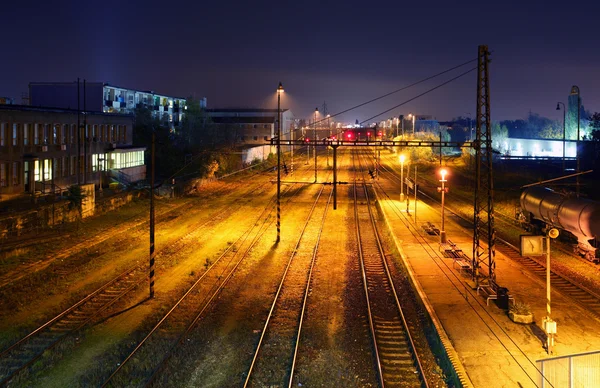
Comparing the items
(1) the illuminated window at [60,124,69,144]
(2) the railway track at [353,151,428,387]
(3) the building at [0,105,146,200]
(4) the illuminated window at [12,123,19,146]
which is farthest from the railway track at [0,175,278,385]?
(1) the illuminated window at [60,124,69,144]

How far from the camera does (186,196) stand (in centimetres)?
4906

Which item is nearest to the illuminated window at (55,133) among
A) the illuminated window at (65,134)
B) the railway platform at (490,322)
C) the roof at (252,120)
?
the illuminated window at (65,134)

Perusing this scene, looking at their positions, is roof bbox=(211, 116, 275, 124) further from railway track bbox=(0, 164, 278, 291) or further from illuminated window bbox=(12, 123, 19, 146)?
illuminated window bbox=(12, 123, 19, 146)

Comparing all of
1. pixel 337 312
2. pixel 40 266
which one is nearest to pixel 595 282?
pixel 337 312

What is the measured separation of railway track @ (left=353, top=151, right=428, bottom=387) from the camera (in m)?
12.5

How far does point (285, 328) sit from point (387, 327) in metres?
2.88

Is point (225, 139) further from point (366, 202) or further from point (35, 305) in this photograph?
point (35, 305)

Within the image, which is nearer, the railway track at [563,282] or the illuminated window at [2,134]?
the railway track at [563,282]

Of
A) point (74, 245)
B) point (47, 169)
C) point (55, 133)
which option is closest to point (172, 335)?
point (74, 245)

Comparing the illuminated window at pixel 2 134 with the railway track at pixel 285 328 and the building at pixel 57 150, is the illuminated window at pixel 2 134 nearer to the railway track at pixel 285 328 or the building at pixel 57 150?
the building at pixel 57 150

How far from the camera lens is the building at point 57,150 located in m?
34.3

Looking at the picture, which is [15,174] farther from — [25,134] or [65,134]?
[65,134]

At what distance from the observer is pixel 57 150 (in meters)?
39.5

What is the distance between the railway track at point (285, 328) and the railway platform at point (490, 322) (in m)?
3.79
